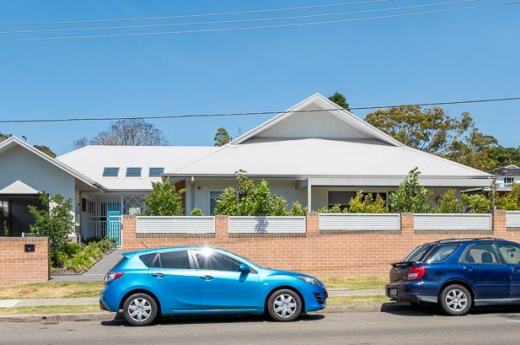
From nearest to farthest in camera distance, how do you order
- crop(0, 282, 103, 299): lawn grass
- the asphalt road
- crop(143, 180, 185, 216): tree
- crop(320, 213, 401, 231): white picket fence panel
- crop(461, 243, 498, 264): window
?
the asphalt road → crop(461, 243, 498, 264): window → crop(0, 282, 103, 299): lawn grass → crop(320, 213, 401, 231): white picket fence panel → crop(143, 180, 185, 216): tree

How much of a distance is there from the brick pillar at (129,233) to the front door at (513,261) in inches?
387

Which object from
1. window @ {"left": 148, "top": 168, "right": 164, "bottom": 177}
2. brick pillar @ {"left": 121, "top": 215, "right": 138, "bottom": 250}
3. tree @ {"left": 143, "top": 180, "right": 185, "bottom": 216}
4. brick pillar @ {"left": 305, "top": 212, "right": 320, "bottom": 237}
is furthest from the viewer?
window @ {"left": 148, "top": 168, "right": 164, "bottom": 177}

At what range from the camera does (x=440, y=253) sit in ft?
41.2

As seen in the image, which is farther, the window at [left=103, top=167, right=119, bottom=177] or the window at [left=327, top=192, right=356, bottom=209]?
the window at [left=103, top=167, right=119, bottom=177]

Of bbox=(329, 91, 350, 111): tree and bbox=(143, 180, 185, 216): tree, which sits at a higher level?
bbox=(329, 91, 350, 111): tree

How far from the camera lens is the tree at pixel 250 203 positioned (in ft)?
62.0

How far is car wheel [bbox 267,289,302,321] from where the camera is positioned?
1167 cm

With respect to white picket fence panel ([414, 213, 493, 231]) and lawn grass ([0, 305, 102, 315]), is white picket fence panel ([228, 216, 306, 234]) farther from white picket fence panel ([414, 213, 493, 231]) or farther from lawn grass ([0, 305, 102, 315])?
lawn grass ([0, 305, 102, 315])

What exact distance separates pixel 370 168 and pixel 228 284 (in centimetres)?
1254

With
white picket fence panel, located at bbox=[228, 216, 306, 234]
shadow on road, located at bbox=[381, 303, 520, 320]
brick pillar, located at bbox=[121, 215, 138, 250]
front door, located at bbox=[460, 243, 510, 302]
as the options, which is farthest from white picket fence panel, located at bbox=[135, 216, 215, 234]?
front door, located at bbox=[460, 243, 510, 302]

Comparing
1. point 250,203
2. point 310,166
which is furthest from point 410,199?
point 250,203


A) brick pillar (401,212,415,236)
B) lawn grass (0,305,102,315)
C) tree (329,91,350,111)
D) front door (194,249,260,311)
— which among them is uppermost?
tree (329,91,350,111)

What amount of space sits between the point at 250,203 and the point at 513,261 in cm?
820

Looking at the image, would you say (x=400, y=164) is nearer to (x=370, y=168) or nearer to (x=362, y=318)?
(x=370, y=168)
